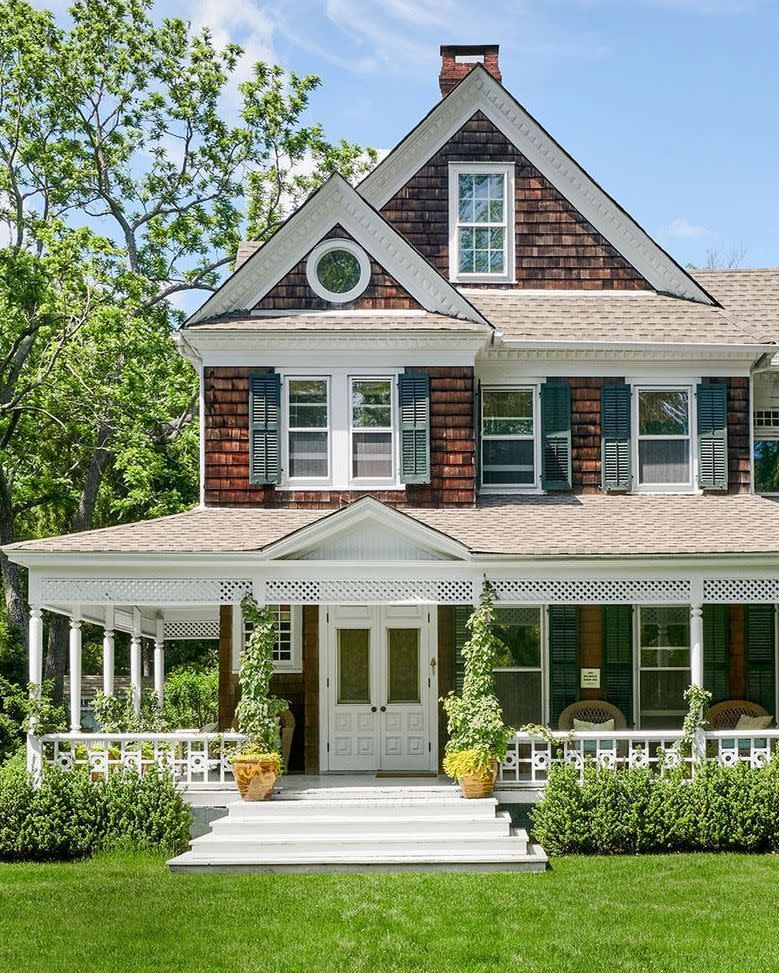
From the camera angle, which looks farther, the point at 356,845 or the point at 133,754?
the point at 133,754

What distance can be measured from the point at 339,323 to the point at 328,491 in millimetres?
2401

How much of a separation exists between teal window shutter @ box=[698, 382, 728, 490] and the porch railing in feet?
26.2

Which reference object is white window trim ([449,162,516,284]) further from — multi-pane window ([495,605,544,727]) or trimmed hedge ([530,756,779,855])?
trimmed hedge ([530,756,779,855])

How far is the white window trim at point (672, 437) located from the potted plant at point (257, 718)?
6263 mm

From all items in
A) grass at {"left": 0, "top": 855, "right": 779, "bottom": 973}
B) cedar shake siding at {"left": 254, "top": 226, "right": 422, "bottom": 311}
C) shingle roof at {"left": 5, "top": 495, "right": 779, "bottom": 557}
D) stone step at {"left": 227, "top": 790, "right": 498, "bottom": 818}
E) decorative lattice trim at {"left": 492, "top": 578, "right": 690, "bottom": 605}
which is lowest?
grass at {"left": 0, "top": 855, "right": 779, "bottom": 973}

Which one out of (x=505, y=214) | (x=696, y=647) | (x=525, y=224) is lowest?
(x=696, y=647)

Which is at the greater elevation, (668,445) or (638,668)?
(668,445)

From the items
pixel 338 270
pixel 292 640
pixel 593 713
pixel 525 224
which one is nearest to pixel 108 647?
pixel 292 640

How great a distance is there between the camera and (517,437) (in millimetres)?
19250

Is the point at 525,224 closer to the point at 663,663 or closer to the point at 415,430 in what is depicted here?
the point at 415,430

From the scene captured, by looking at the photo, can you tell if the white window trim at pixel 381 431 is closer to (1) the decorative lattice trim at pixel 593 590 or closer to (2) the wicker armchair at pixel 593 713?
(1) the decorative lattice trim at pixel 593 590

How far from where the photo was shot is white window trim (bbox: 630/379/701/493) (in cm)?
1916

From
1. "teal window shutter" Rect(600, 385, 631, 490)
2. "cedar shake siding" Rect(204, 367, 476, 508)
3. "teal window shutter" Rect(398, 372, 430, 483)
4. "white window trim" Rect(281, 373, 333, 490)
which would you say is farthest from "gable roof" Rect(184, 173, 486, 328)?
"teal window shutter" Rect(600, 385, 631, 490)

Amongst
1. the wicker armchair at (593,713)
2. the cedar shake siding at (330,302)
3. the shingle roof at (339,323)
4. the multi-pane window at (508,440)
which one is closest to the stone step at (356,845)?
the wicker armchair at (593,713)
